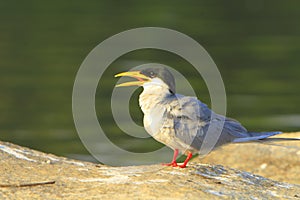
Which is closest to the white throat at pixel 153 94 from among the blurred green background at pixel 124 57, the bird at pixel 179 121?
the bird at pixel 179 121

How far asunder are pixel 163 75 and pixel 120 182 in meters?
1.25

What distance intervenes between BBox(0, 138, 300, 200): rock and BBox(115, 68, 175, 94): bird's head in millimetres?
698

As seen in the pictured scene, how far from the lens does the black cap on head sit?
714 centimetres

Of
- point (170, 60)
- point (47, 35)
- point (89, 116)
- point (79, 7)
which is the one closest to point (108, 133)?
point (89, 116)

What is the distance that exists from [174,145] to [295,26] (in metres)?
22.7

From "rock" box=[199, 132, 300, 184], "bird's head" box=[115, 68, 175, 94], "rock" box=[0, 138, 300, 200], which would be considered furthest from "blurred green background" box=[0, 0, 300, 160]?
"rock" box=[0, 138, 300, 200]

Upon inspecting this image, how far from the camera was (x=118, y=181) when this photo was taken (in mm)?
6328

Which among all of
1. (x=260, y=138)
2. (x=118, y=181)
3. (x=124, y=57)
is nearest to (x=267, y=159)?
(x=260, y=138)

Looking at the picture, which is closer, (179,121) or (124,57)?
(179,121)

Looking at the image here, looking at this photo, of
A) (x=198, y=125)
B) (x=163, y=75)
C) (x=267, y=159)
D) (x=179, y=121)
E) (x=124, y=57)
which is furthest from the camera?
(x=124, y=57)

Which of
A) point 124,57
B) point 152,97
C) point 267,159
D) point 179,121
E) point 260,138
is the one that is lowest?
point 267,159

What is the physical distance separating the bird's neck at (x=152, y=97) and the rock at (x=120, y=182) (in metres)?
0.51

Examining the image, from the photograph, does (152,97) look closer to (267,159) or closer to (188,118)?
(188,118)

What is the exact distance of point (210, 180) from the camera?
6.60 metres
